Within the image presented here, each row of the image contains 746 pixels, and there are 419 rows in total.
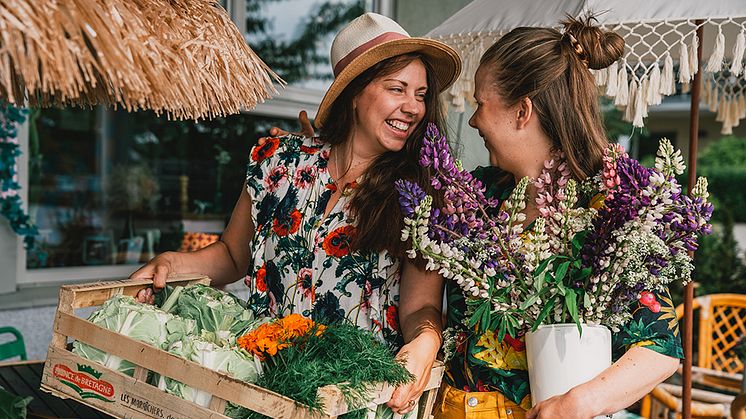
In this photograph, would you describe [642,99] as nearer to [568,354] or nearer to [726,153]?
[568,354]

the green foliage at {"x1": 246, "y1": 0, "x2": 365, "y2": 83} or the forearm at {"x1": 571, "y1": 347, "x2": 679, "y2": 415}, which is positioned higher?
the green foliage at {"x1": 246, "y1": 0, "x2": 365, "y2": 83}

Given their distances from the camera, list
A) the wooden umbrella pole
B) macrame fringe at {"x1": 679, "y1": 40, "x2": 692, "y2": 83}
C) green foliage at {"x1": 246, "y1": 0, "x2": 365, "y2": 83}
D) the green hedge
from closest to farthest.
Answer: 1. macrame fringe at {"x1": 679, "y1": 40, "x2": 692, "y2": 83}
2. the wooden umbrella pole
3. green foliage at {"x1": 246, "y1": 0, "x2": 365, "y2": 83}
4. the green hedge

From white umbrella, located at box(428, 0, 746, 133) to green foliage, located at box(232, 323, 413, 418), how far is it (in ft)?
4.20

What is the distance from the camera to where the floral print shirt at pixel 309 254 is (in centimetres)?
191

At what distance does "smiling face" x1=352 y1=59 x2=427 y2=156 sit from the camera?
1945 mm

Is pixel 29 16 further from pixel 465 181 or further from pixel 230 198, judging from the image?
pixel 230 198

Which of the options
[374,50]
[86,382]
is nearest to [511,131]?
[374,50]

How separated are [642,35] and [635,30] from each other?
7cm

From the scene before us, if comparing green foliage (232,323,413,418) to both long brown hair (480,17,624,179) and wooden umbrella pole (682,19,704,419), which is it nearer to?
long brown hair (480,17,624,179)

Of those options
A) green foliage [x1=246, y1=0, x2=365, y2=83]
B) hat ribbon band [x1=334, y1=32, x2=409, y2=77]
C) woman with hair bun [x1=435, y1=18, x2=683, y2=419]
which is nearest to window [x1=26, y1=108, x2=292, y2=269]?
green foliage [x1=246, y1=0, x2=365, y2=83]

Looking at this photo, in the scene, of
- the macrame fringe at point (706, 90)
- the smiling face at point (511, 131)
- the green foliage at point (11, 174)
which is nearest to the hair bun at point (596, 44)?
the smiling face at point (511, 131)

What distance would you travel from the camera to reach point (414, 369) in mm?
1555

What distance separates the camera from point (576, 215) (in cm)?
160

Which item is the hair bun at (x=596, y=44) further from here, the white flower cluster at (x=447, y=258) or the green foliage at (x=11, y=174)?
the green foliage at (x=11, y=174)
